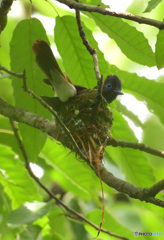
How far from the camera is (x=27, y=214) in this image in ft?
10.1

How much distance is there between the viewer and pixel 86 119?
3.13 m

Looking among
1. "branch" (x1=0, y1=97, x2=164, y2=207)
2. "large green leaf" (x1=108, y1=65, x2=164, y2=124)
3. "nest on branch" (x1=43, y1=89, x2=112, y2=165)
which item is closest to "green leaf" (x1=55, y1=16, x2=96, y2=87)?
"nest on branch" (x1=43, y1=89, x2=112, y2=165)

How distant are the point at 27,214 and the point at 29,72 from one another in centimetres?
103

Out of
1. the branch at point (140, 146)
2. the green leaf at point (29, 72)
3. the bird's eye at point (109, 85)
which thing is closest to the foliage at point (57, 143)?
the green leaf at point (29, 72)

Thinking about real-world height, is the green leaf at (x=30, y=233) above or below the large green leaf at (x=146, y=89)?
below

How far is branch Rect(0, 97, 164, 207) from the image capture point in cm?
203

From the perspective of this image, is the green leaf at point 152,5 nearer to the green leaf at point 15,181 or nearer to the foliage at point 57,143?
the foliage at point 57,143

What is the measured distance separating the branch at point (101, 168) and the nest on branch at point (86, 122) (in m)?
0.10

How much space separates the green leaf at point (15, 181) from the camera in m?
3.42

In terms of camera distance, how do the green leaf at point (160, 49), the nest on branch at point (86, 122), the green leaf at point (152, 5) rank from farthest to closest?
the nest on branch at point (86, 122)
the green leaf at point (160, 49)
the green leaf at point (152, 5)

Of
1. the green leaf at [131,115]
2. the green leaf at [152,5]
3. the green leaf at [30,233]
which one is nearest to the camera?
the green leaf at [152,5]

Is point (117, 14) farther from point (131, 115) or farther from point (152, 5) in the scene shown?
→ point (131, 115)

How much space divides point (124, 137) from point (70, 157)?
28.0 inches

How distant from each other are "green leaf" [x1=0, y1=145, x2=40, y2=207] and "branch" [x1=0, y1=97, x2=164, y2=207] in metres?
0.44
